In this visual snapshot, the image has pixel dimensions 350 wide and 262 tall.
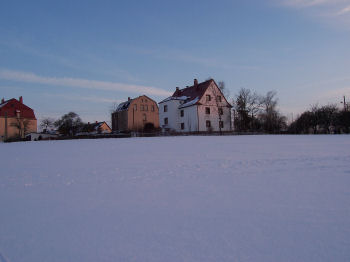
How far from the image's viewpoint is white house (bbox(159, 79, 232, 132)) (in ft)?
116

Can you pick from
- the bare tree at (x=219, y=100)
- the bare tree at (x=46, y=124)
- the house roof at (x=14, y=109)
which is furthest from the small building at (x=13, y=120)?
the bare tree at (x=219, y=100)

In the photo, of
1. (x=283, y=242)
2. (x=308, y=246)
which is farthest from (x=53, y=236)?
(x=308, y=246)

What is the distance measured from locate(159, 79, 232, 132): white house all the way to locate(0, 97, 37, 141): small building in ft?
92.4

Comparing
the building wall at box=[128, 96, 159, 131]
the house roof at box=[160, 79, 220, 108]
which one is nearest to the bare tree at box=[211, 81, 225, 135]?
the house roof at box=[160, 79, 220, 108]

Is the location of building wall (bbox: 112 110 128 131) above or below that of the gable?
below

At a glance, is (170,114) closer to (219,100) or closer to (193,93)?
(193,93)

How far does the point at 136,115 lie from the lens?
144ft

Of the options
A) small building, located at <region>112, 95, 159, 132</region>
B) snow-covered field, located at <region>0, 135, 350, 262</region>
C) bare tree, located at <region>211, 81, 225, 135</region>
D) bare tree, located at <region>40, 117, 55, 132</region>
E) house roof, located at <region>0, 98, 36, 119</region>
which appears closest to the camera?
snow-covered field, located at <region>0, 135, 350, 262</region>

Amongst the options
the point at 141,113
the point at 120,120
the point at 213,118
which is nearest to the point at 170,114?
the point at 213,118

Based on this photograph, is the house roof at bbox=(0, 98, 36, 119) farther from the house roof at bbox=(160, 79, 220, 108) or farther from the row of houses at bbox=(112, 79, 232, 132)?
the house roof at bbox=(160, 79, 220, 108)

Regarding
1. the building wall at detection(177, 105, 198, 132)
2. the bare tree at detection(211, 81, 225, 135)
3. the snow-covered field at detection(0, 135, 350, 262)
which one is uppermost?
the bare tree at detection(211, 81, 225, 135)

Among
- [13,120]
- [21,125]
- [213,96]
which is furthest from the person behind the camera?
[13,120]

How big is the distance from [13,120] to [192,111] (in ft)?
120

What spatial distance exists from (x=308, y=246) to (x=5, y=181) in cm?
669
